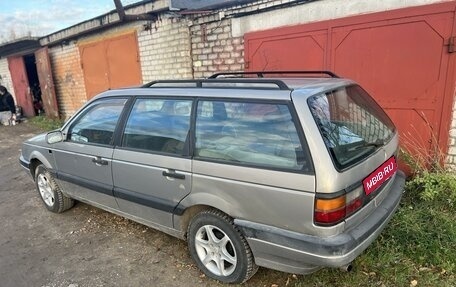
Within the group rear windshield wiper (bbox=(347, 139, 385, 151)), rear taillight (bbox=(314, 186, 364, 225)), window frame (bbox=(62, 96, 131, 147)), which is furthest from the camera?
window frame (bbox=(62, 96, 131, 147))

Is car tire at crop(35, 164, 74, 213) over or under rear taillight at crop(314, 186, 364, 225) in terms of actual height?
under

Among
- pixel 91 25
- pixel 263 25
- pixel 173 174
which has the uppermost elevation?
pixel 91 25

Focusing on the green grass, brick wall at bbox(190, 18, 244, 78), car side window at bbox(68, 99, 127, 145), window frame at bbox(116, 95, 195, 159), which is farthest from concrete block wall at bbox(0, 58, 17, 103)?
window frame at bbox(116, 95, 195, 159)

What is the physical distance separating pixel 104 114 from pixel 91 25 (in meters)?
5.93

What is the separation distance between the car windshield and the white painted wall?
1.74 metres

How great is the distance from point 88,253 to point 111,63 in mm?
6068

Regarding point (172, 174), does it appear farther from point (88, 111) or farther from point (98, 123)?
point (88, 111)

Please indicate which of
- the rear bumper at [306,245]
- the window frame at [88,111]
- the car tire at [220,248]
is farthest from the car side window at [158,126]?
the rear bumper at [306,245]

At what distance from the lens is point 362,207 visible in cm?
228

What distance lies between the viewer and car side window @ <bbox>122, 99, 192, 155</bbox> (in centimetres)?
270

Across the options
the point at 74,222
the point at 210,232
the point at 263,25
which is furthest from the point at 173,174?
the point at 263,25

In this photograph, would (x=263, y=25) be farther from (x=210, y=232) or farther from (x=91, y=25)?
(x=91, y=25)

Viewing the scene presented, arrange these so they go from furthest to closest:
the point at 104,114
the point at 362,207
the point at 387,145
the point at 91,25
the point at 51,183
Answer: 1. the point at 91,25
2. the point at 51,183
3. the point at 104,114
4. the point at 387,145
5. the point at 362,207

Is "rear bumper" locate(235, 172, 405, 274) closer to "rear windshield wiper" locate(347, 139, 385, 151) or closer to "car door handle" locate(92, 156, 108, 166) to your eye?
"rear windshield wiper" locate(347, 139, 385, 151)
